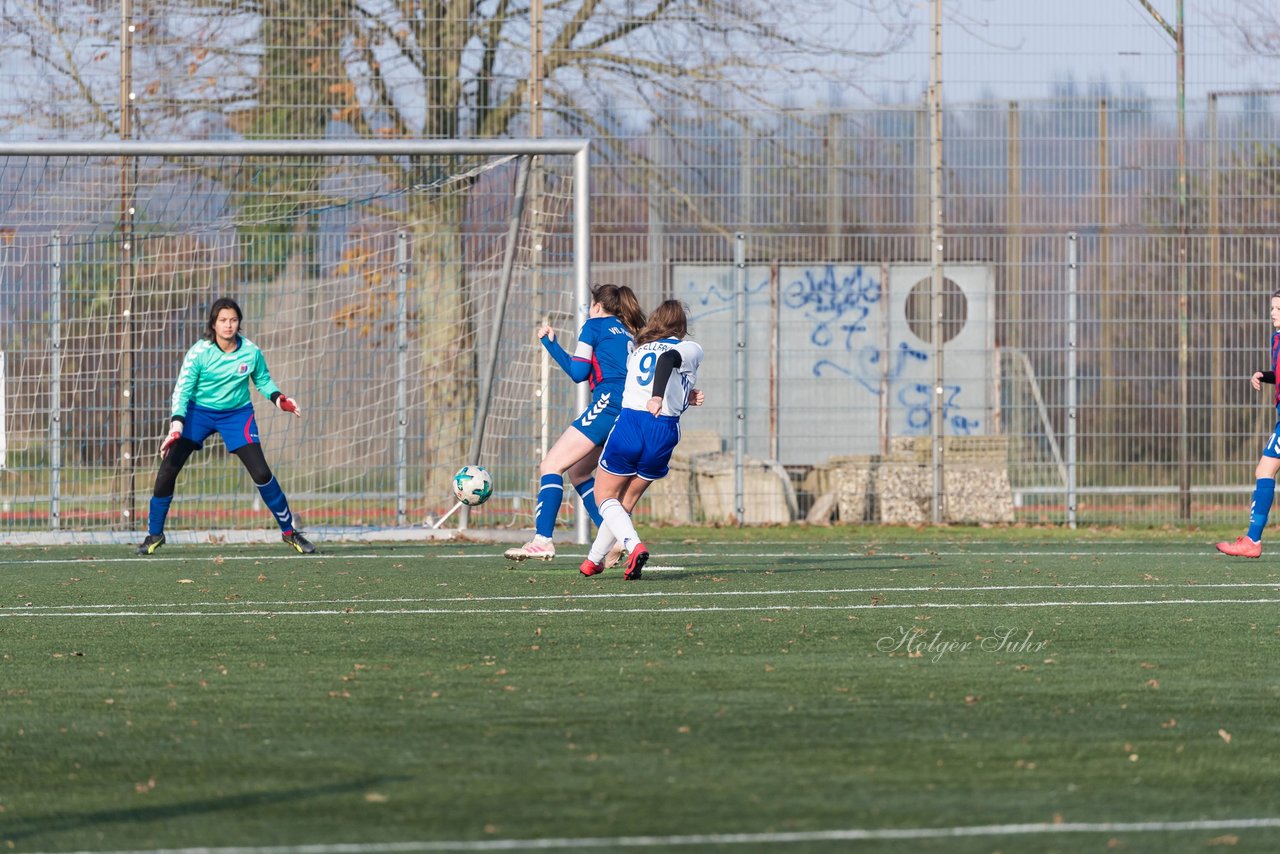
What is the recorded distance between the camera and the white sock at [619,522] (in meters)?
9.45

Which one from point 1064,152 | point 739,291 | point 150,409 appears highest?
point 1064,152

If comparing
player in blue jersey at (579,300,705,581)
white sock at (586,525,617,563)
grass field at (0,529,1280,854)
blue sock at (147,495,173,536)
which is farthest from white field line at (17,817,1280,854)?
blue sock at (147,495,173,536)

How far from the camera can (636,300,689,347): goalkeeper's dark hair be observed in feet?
30.9

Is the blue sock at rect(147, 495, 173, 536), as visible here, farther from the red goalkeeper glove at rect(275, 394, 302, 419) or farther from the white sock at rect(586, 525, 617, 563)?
the white sock at rect(586, 525, 617, 563)

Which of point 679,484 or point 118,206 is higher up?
point 118,206

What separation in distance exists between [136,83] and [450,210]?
330 centimetres

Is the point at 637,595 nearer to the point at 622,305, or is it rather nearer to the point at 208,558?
the point at 622,305

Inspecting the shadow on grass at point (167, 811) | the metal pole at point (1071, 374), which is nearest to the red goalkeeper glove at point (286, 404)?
the metal pole at point (1071, 374)

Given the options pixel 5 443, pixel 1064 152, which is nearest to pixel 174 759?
pixel 5 443

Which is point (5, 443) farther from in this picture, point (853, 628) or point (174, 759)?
point (174, 759)

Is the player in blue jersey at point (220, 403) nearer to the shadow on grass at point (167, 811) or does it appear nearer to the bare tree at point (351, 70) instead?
the bare tree at point (351, 70)

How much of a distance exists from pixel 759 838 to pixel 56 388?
11460mm

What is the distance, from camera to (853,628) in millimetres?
7453

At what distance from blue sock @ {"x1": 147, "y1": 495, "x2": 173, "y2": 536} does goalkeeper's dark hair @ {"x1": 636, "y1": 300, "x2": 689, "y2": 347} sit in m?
4.19
